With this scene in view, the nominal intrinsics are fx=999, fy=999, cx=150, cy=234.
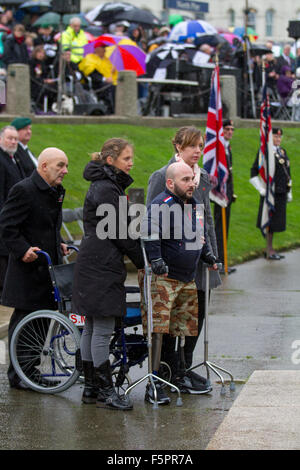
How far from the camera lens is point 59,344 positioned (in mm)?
7262

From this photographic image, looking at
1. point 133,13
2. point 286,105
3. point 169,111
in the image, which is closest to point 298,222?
point 169,111

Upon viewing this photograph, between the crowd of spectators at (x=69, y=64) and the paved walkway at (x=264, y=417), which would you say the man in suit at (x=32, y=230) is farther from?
the crowd of spectators at (x=69, y=64)

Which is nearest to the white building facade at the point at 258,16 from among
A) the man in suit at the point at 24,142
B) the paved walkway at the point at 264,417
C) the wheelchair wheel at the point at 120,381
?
the man in suit at the point at 24,142

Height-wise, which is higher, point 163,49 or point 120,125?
point 163,49

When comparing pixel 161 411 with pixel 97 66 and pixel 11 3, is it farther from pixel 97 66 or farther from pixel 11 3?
pixel 11 3

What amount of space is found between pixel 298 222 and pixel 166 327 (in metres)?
11.3

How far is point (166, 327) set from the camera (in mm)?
6812

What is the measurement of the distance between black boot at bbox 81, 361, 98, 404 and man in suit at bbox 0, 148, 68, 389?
55 centimetres

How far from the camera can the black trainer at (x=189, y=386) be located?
278 inches

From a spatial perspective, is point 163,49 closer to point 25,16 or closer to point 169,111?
point 169,111

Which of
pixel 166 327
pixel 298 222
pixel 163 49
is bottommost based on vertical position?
pixel 298 222

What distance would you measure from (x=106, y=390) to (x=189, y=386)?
773 millimetres

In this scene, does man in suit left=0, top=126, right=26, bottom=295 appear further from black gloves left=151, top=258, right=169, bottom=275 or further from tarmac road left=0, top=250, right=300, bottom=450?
black gloves left=151, top=258, right=169, bottom=275

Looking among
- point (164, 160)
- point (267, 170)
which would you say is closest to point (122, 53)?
point (164, 160)
